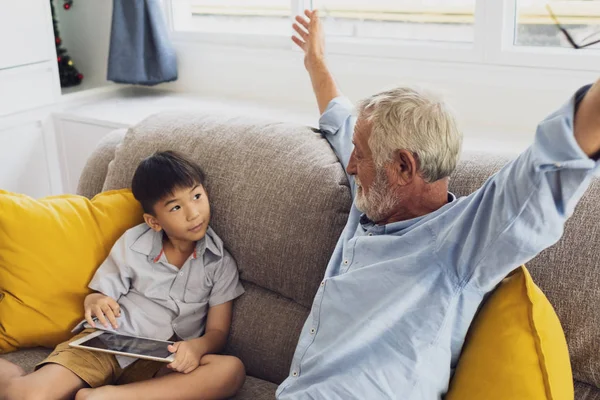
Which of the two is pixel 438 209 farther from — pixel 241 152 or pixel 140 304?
pixel 140 304

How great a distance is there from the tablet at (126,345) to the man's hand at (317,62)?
2.52 feet

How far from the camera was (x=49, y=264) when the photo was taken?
188 centimetres

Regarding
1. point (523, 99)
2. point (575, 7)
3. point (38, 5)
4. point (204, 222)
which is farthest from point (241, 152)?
point (38, 5)

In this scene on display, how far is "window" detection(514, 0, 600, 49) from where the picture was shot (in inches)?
89.0

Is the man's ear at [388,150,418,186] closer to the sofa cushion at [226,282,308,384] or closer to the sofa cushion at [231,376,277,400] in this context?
the sofa cushion at [226,282,308,384]

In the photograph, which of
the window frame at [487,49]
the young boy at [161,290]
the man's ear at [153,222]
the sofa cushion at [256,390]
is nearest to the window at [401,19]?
the window frame at [487,49]

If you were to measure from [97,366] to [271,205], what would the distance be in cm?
58

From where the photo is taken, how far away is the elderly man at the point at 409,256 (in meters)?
1.19

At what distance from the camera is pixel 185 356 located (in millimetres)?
1682

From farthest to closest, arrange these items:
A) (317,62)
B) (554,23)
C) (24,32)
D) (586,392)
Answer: (24,32)
(554,23)
(317,62)
(586,392)

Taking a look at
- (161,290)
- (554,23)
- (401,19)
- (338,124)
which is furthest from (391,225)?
(401,19)

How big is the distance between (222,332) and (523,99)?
4.15 ft

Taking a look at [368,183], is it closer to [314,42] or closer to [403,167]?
[403,167]

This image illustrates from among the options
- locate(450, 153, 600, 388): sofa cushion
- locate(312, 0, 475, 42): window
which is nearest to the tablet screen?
locate(450, 153, 600, 388): sofa cushion
